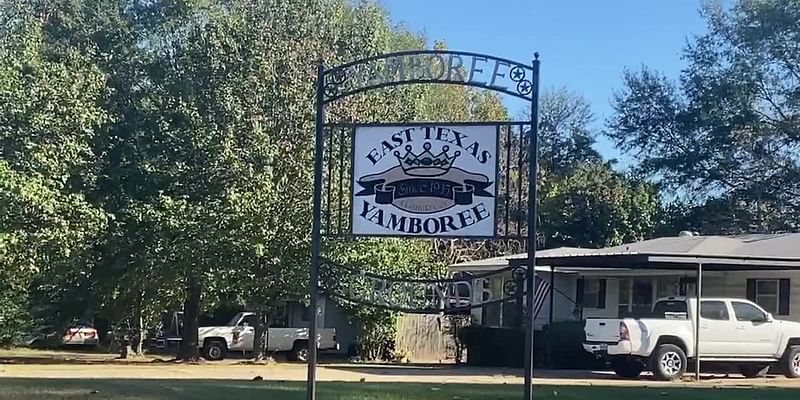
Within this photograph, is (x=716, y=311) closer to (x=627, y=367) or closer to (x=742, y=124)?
(x=627, y=367)

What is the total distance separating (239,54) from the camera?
29219 mm

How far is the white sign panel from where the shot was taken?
471 inches

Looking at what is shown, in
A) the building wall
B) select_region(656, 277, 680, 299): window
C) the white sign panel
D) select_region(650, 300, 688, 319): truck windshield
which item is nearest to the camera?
the white sign panel

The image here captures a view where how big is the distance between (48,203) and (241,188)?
473 cm

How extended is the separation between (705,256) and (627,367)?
9.40 ft

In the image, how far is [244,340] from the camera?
33.5 metres

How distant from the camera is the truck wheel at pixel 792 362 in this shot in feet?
76.7

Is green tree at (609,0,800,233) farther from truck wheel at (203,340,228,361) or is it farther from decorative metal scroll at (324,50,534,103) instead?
decorative metal scroll at (324,50,534,103)

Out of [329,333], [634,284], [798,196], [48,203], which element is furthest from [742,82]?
[48,203]

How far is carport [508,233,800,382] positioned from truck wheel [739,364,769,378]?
172 cm

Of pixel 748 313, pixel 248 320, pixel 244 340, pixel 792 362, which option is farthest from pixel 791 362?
pixel 248 320

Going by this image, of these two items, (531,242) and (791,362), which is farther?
(791,362)

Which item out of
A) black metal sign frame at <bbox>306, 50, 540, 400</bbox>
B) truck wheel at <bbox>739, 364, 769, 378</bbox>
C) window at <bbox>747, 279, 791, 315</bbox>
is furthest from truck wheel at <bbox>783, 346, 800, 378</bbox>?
black metal sign frame at <bbox>306, 50, 540, 400</bbox>

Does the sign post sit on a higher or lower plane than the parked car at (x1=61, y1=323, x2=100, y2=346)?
higher
